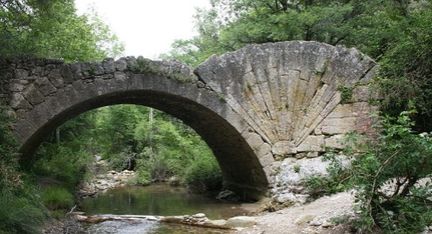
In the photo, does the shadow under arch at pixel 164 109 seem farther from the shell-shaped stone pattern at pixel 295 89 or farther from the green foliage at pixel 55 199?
the green foliage at pixel 55 199

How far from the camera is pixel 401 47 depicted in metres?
9.29

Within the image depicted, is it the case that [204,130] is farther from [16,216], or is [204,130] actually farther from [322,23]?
[16,216]

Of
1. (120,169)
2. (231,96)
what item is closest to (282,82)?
(231,96)

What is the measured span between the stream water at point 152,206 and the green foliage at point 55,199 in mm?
859

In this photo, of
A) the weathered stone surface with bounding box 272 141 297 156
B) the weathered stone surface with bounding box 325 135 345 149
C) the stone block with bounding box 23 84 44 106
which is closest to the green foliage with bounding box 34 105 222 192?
the stone block with bounding box 23 84 44 106

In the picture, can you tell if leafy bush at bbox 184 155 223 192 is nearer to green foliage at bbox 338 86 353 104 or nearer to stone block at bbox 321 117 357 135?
stone block at bbox 321 117 357 135

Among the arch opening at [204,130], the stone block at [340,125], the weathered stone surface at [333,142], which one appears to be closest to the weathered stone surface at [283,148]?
the arch opening at [204,130]

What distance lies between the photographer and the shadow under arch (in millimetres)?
8672

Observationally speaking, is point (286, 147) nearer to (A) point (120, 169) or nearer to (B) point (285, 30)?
(B) point (285, 30)

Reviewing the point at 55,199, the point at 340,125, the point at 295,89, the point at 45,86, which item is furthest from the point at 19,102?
the point at 340,125

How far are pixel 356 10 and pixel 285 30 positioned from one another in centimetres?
249

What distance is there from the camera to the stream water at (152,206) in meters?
8.12

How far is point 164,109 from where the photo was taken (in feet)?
37.0

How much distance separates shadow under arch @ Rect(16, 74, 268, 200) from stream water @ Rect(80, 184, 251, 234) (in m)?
1.14
